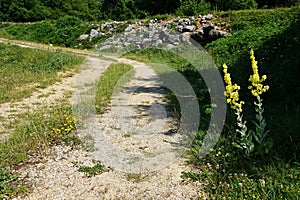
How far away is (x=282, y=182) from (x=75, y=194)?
234 cm

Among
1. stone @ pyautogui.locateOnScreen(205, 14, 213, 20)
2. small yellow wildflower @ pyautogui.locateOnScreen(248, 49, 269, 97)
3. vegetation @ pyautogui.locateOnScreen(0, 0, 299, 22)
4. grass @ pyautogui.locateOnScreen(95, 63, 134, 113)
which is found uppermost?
vegetation @ pyautogui.locateOnScreen(0, 0, 299, 22)

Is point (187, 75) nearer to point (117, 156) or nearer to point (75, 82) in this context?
point (75, 82)

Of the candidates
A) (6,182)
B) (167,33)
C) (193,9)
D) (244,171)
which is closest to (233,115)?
(244,171)

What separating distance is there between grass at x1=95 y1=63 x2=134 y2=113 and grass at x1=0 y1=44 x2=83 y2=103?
5.02ft

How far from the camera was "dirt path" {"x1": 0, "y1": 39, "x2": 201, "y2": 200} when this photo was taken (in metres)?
3.59

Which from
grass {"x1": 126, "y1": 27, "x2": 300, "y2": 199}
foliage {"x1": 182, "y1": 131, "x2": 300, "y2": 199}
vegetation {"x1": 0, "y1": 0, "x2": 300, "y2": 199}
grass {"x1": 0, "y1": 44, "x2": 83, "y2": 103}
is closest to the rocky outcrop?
vegetation {"x1": 0, "y1": 0, "x2": 300, "y2": 199}

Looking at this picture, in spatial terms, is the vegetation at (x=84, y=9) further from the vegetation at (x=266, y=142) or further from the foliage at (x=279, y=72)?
the vegetation at (x=266, y=142)

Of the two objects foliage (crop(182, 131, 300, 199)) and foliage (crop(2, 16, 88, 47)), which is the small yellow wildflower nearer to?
foliage (crop(182, 131, 300, 199))

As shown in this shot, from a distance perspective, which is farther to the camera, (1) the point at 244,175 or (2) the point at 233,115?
(2) the point at 233,115

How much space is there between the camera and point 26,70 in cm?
1054

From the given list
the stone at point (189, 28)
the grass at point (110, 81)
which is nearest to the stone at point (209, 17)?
the stone at point (189, 28)

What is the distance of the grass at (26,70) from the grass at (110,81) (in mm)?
1529

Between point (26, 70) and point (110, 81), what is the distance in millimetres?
3534

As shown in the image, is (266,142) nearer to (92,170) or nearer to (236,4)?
(92,170)
